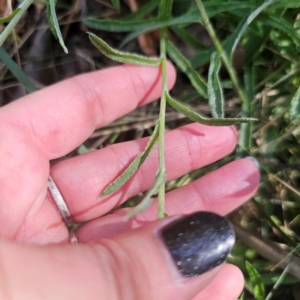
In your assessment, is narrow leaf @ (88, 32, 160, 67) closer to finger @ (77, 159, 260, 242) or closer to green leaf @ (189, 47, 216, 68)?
green leaf @ (189, 47, 216, 68)

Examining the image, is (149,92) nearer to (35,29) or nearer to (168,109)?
(168,109)

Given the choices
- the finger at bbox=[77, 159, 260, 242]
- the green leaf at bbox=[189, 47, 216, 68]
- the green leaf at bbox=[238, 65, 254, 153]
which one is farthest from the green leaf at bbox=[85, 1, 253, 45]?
the finger at bbox=[77, 159, 260, 242]

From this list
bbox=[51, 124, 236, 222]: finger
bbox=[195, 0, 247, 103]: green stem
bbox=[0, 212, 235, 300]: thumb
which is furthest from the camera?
bbox=[51, 124, 236, 222]: finger

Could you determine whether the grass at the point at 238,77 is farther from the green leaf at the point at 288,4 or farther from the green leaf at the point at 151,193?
the green leaf at the point at 151,193

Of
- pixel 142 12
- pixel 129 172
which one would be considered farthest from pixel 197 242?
pixel 142 12

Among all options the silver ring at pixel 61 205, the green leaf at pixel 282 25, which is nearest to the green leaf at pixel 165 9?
the green leaf at pixel 282 25
